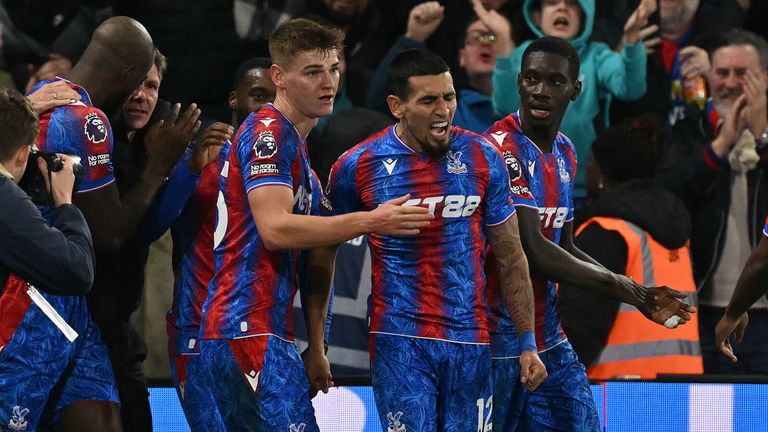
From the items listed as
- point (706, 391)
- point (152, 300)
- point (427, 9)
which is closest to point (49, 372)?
point (152, 300)

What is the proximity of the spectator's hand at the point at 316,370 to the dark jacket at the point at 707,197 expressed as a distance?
392cm

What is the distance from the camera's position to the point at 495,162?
6.01 meters

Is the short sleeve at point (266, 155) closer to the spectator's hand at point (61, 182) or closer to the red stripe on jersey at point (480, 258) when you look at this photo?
the spectator's hand at point (61, 182)

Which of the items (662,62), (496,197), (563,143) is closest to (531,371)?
(496,197)

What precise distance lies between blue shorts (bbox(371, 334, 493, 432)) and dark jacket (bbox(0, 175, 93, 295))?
1392mm

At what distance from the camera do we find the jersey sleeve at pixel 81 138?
5844 millimetres

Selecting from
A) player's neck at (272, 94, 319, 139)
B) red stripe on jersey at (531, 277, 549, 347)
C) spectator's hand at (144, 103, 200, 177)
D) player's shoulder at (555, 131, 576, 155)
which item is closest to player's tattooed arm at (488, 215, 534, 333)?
red stripe on jersey at (531, 277, 549, 347)

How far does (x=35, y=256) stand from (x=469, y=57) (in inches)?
209

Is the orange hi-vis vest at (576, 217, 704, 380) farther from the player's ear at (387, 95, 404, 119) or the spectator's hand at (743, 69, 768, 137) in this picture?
the player's ear at (387, 95, 404, 119)

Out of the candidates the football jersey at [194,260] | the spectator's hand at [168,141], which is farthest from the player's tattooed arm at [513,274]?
the spectator's hand at [168,141]

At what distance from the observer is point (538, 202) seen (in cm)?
640

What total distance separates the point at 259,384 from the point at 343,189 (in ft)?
3.37

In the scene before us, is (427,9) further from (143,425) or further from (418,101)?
(143,425)

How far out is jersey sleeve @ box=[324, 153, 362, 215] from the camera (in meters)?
5.98
